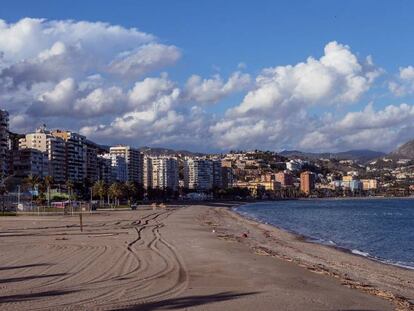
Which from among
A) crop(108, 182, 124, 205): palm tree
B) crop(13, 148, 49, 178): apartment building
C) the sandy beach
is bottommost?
the sandy beach

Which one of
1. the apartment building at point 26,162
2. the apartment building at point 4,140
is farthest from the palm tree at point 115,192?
the apartment building at point 26,162

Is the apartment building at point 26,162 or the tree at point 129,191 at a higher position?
the apartment building at point 26,162

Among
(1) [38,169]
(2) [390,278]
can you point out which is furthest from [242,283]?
(1) [38,169]

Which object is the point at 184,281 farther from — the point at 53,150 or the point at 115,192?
the point at 53,150

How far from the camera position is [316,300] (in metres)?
13.2

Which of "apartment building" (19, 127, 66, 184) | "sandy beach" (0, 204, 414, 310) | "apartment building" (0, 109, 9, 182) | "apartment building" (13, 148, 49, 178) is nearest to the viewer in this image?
"sandy beach" (0, 204, 414, 310)

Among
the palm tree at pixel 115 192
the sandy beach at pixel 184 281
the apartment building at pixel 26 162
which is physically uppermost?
the apartment building at pixel 26 162

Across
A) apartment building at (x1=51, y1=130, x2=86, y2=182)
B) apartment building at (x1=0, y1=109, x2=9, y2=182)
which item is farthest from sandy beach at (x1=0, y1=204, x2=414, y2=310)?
apartment building at (x1=51, y1=130, x2=86, y2=182)

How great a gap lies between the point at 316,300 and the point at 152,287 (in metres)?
3.82

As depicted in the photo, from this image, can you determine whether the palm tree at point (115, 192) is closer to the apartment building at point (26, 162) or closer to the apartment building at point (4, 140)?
the apartment building at point (4, 140)

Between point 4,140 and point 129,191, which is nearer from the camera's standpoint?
point 129,191

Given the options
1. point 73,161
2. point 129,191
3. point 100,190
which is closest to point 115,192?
point 100,190

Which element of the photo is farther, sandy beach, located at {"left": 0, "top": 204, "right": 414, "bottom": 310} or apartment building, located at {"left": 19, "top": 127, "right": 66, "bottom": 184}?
apartment building, located at {"left": 19, "top": 127, "right": 66, "bottom": 184}

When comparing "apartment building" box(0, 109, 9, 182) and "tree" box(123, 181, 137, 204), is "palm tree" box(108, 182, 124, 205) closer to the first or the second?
"tree" box(123, 181, 137, 204)
